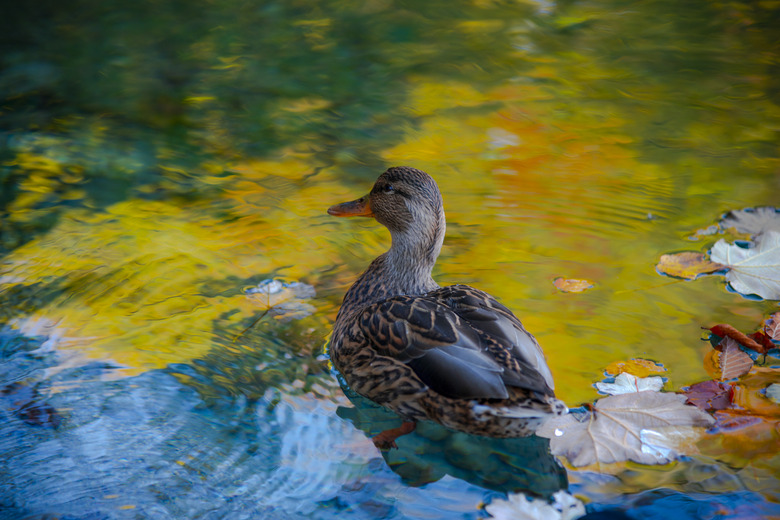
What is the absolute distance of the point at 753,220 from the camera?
476 cm

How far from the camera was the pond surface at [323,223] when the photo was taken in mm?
3000

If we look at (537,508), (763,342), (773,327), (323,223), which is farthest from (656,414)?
(323,223)

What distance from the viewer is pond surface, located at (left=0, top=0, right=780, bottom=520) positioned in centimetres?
300

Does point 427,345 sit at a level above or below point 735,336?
above

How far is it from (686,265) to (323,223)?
2.36 metres

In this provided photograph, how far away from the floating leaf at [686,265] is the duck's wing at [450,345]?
164 centimetres

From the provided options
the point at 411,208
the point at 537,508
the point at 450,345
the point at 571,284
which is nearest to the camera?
the point at 537,508

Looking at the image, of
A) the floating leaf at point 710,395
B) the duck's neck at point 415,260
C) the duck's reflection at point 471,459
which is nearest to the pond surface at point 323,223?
the duck's reflection at point 471,459

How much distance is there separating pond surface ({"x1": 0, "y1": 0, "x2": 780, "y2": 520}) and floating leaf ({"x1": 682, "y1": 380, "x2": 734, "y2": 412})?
118 mm

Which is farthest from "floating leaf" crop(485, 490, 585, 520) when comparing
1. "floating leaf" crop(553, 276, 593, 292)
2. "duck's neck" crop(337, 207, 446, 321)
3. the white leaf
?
"floating leaf" crop(553, 276, 593, 292)

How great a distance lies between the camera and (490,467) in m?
3.06

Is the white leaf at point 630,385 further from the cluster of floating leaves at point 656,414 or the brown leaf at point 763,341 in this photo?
the brown leaf at point 763,341

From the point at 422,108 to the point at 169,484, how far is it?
4506mm

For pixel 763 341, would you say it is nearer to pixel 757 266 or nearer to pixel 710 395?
pixel 710 395
